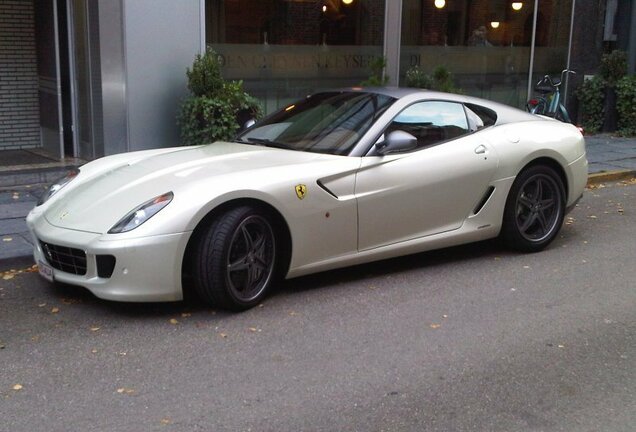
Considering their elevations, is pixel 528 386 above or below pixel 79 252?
below

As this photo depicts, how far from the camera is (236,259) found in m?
5.20

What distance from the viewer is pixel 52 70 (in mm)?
10820

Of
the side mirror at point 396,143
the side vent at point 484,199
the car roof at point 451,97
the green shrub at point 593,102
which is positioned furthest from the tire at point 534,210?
the green shrub at point 593,102

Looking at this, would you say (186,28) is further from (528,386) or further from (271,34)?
(528,386)

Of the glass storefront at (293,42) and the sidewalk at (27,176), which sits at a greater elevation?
the glass storefront at (293,42)

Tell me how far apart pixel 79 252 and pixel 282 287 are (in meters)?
1.59

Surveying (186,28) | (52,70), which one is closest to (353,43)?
(186,28)

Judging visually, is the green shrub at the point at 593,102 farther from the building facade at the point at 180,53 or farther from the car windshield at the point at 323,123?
the car windshield at the point at 323,123

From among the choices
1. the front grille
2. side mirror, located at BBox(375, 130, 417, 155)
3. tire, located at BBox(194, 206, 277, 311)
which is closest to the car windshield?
side mirror, located at BBox(375, 130, 417, 155)

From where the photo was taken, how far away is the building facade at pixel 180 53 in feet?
33.1

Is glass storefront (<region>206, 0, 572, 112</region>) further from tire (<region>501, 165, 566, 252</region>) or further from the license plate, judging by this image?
the license plate

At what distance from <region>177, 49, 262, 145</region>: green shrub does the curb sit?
4686 mm

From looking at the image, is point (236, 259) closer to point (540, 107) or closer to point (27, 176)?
point (27, 176)

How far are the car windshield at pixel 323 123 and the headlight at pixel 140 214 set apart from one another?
4.55ft
